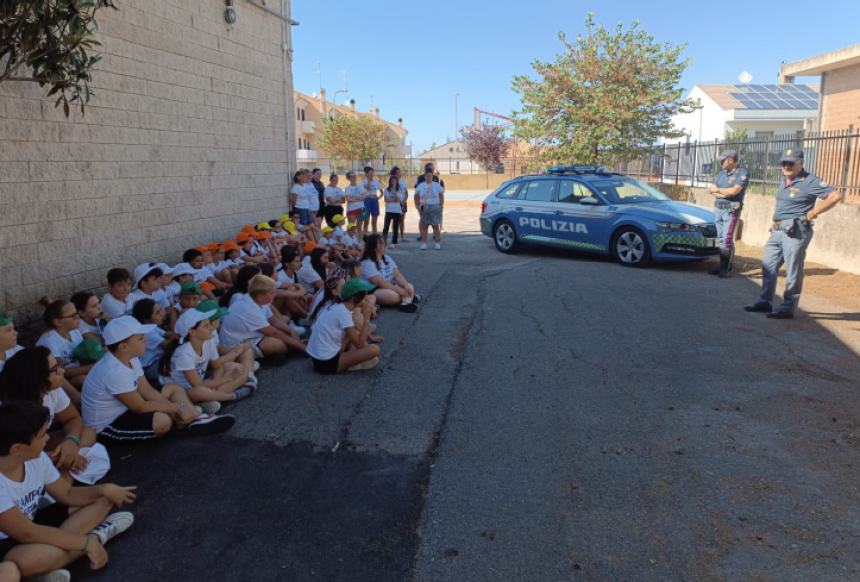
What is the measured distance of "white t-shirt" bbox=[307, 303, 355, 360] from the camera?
18.3 ft

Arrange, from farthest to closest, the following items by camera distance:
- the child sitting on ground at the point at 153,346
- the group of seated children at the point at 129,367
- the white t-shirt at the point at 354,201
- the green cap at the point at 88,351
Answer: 1. the white t-shirt at the point at 354,201
2. the child sitting on ground at the point at 153,346
3. the green cap at the point at 88,351
4. the group of seated children at the point at 129,367

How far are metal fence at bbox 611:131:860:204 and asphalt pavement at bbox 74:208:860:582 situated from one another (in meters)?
6.27

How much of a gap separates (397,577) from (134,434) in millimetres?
2300

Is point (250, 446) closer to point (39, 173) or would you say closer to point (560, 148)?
point (39, 173)

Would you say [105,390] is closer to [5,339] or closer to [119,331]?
[119,331]

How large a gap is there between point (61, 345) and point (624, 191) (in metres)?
9.34

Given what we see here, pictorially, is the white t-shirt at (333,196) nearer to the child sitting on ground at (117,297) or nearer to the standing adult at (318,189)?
the standing adult at (318,189)

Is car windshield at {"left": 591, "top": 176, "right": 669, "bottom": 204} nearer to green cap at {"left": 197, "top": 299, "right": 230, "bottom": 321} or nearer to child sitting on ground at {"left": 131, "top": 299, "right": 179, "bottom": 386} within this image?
green cap at {"left": 197, "top": 299, "right": 230, "bottom": 321}

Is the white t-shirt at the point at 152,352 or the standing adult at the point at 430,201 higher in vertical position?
the standing adult at the point at 430,201

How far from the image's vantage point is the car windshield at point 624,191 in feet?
36.4

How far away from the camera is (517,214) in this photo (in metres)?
12.4

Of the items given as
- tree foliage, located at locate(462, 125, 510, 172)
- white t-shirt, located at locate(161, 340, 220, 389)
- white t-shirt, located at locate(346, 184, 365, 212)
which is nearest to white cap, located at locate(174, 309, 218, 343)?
white t-shirt, located at locate(161, 340, 220, 389)

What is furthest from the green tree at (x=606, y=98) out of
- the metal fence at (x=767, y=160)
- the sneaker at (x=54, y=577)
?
the sneaker at (x=54, y=577)

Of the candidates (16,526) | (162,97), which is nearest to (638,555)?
(16,526)
